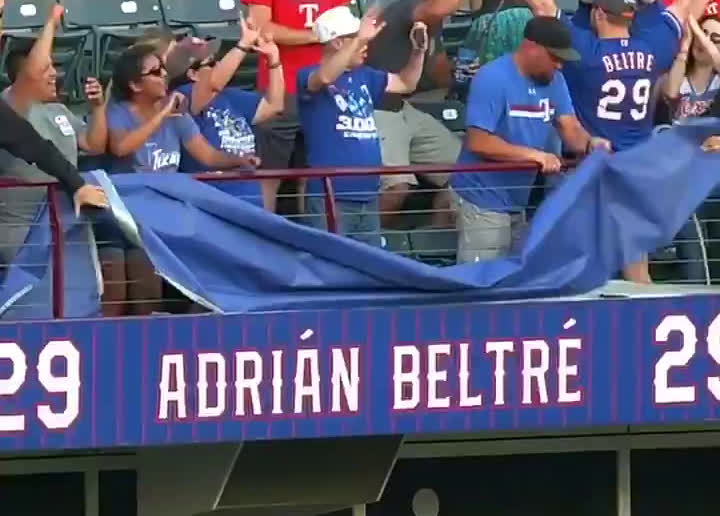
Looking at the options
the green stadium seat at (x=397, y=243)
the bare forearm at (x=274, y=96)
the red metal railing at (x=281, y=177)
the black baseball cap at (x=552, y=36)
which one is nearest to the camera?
the red metal railing at (x=281, y=177)

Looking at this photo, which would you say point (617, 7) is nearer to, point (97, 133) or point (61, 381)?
point (97, 133)

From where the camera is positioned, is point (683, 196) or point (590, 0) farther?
point (590, 0)

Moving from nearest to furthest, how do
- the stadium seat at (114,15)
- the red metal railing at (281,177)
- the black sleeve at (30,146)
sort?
1. the black sleeve at (30,146)
2. the red metal railing at (281,177)
3. the stadium seat at (114,15)

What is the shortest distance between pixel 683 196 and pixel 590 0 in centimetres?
124

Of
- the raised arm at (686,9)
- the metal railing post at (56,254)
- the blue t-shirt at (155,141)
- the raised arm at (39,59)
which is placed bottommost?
the metal railing post at (56,254)

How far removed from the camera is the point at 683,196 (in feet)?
23.8

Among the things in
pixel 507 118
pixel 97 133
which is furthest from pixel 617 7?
pixel 97 133

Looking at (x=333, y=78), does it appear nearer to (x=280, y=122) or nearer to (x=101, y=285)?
(x=280, y=122)

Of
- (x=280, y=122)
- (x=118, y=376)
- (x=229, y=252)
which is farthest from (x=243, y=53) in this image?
(x=118, y=376)

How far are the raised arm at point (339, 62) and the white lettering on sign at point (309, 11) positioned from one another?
2.00 feet

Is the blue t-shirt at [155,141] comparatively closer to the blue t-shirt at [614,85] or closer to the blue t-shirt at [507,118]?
the blue t-shirt at [507,118]

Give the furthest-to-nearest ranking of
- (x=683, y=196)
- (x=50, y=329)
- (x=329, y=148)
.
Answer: (x=329, y=148) → (x=683, y=196) → (x=50, y=329)

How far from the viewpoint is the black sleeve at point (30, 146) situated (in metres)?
6.67

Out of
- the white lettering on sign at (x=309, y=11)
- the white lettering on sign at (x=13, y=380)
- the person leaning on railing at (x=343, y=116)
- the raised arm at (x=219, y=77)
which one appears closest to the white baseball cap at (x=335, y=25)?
the person leaning on railing at (x=343, y=116)
